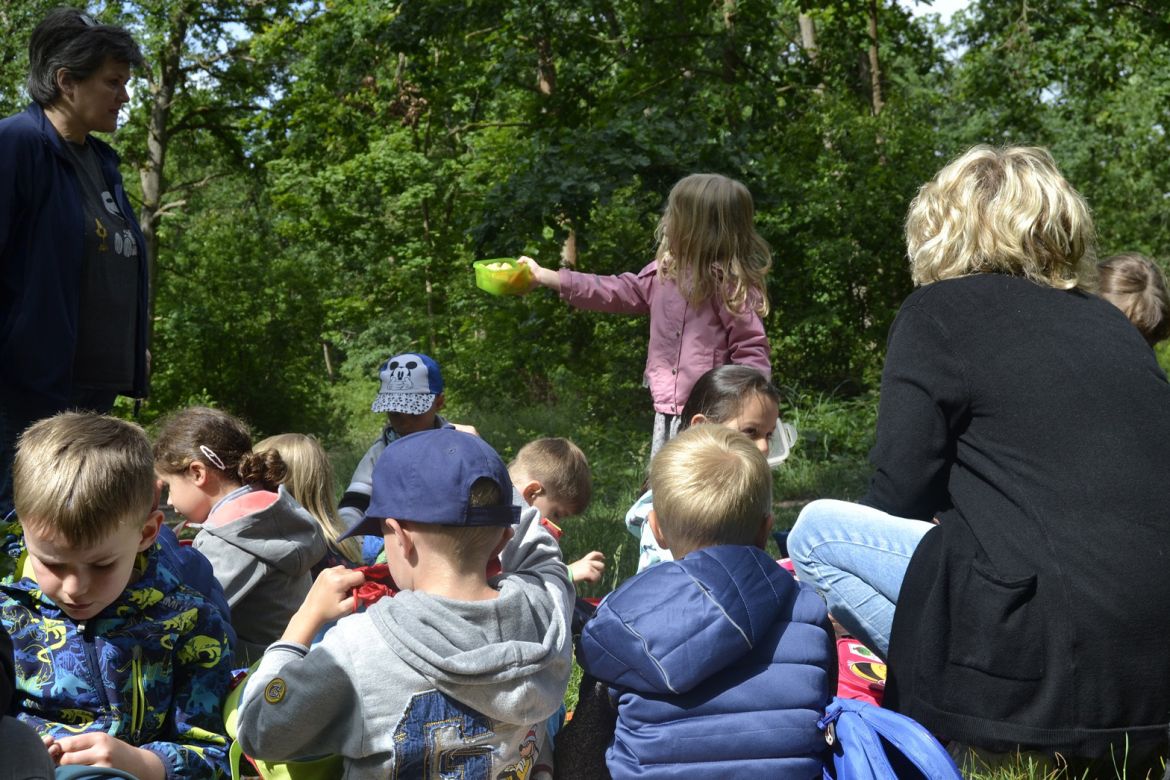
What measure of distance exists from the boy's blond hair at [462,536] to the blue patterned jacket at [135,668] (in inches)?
22.2

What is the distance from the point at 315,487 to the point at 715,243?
1.91m

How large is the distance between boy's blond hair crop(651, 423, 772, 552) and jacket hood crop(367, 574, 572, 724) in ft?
1.48

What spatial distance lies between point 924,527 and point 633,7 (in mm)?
8415

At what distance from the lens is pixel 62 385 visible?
12.8 feet

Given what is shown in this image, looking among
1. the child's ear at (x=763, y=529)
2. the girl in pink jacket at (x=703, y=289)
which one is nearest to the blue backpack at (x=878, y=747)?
the child's ear at (x=763, y=529)

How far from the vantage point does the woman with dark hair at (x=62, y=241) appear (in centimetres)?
382

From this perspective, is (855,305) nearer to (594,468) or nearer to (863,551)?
(594,468)

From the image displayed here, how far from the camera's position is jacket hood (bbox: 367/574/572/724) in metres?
2.26

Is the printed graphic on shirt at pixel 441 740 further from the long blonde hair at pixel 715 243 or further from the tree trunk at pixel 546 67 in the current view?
the tree trunk at pixel 546 67

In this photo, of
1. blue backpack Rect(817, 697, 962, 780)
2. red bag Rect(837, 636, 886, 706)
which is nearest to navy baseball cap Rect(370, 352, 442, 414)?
red bag Rect(837, 636, 886, 706)

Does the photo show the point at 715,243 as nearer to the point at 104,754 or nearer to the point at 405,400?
the point at 405,400

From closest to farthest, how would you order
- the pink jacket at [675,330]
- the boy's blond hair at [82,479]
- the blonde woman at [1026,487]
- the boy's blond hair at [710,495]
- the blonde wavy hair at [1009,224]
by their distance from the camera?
the boy's blond hair at [82,479], the blonde woman at [1026,487], the boy's blond hair at [710,495], the blonde wavy hair at [1009,224], the pink jacket at [675,330]

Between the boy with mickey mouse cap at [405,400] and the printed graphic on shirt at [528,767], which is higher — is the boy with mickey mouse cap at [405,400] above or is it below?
above

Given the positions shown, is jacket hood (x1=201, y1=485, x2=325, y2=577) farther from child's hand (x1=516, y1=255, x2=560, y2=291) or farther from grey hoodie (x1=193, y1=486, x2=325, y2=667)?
child's hand (x1=516, y1=255, x2=560, y2=291)
